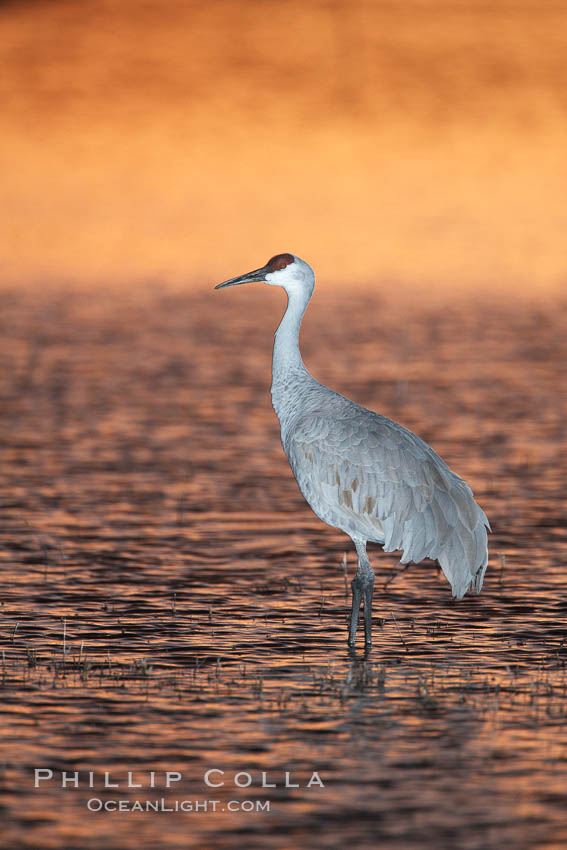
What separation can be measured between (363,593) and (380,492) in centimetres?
78

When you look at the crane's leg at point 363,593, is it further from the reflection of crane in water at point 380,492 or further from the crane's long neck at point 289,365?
the crane's long neck at point 289,365

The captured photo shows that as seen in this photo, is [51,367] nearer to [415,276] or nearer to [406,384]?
[406,384]

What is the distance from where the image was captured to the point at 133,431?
71.3ft

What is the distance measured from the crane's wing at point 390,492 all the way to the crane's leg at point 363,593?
0.19m

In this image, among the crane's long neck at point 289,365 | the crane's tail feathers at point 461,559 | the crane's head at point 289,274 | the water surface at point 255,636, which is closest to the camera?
the water surface at point 255,636

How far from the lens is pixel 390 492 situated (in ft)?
38.4

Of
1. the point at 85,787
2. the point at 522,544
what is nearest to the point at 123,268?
the point at 522,544

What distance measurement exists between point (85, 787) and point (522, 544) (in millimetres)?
7318

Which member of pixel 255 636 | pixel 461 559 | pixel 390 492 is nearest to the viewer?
pixel 461 559

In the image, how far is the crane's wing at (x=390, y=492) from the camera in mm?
11594

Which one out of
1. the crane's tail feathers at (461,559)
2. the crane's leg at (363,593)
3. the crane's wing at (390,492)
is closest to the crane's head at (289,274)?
the crane's wing at (390,492)

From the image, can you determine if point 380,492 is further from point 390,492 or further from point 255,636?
point 255,636

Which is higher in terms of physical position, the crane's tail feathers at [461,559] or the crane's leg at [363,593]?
the crane's tail feathers at [461,559]

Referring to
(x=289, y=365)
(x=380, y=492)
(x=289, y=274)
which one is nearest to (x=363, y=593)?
(x=380, y=492)
